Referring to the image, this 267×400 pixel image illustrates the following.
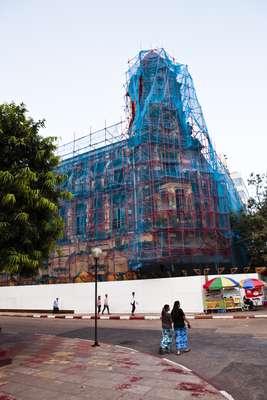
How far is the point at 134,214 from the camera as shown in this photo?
86.2 ft

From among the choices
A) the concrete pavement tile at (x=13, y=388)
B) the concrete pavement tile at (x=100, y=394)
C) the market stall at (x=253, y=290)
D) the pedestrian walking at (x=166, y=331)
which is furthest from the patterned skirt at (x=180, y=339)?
the market stall at (x=253, y=290)

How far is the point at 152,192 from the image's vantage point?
83.1 feet

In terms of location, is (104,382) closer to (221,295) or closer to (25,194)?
(25,194)

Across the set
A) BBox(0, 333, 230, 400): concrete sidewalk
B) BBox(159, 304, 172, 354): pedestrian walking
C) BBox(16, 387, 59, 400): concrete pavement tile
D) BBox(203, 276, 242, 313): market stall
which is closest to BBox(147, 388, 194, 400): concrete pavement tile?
BBox(0, 333, 230, 400): concrete sidewalk

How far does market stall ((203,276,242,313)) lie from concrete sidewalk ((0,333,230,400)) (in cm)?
1115

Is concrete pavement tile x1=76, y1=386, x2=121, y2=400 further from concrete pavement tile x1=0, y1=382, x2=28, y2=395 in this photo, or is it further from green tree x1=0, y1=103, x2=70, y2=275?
green tree x1=0, y1=103, x2=70, y2=275

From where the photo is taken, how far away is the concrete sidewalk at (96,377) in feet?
21.4

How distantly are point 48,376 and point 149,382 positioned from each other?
2501mm

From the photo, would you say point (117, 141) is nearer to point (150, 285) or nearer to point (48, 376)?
point (150, 285)

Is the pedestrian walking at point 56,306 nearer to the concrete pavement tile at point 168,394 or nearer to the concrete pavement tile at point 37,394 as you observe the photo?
the concrete pavement tile at point 37,394

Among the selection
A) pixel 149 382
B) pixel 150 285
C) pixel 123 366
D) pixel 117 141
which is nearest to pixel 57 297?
pixel 150 285

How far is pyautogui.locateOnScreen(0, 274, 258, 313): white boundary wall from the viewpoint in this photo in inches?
854

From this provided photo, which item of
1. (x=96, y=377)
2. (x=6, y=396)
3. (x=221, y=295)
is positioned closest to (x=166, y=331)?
(x=96, y=377)

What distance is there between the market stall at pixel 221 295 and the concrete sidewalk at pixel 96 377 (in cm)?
1115
